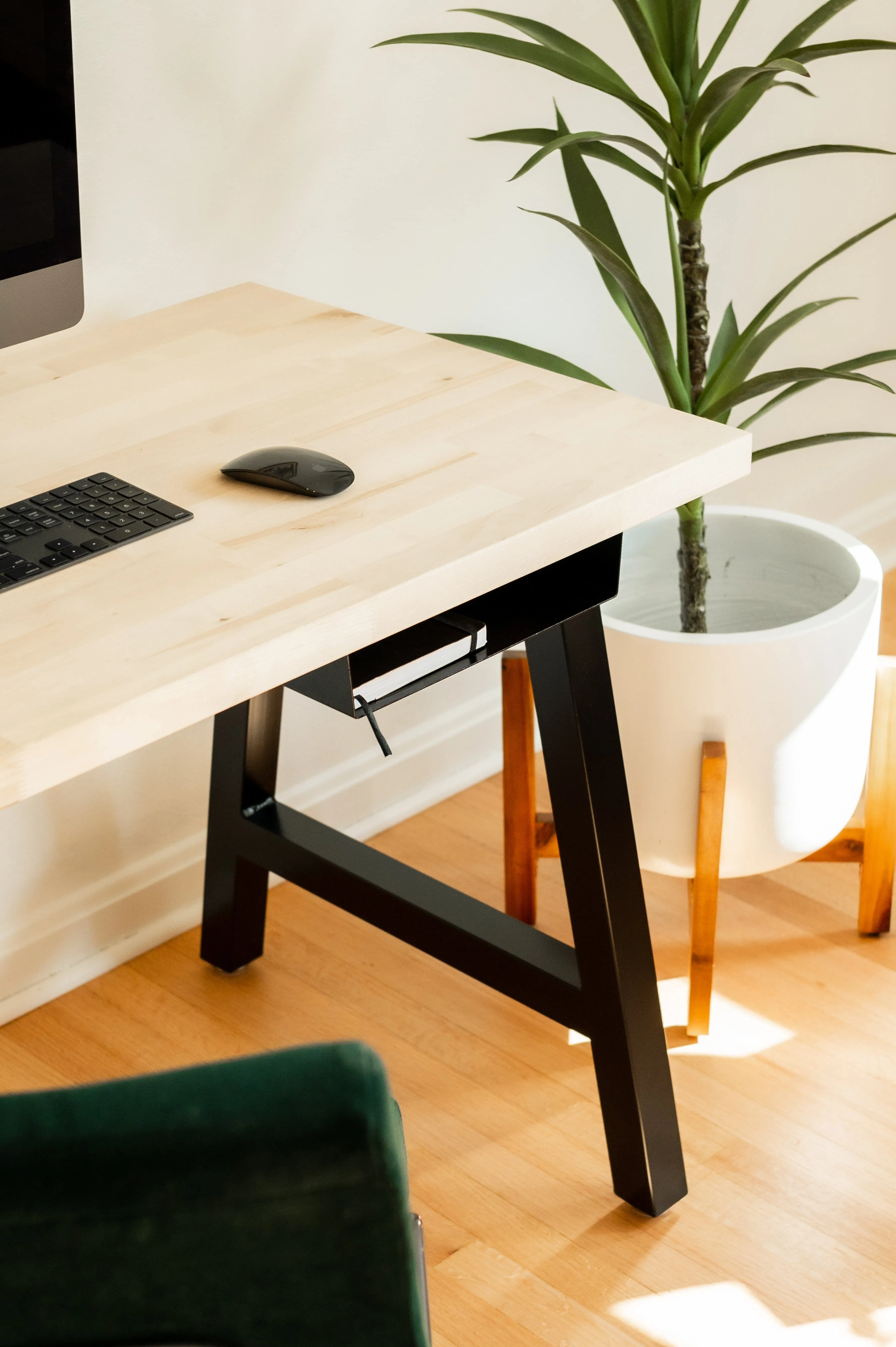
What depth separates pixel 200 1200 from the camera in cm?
55

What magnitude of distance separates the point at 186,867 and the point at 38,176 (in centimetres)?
102

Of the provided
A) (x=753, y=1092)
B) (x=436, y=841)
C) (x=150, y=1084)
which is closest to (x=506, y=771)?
(x=436, y=841)

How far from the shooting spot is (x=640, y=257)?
215cm

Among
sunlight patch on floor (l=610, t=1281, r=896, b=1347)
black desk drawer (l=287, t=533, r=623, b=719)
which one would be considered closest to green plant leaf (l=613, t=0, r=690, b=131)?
black desk drawer (l=287, t=533, r=623, b=719)

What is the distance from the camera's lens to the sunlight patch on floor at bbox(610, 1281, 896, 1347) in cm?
132

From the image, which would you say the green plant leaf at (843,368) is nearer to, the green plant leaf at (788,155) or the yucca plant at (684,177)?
the yucca plant at (684,177)

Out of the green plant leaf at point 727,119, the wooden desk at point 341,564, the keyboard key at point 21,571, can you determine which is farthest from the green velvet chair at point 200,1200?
the green plant leaf at point 727,119

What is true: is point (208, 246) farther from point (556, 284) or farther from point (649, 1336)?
point (649, 1336)

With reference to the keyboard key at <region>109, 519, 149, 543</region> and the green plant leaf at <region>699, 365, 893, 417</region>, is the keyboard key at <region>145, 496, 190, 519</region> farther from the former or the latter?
the green plant leaf at <region>699, 365, 893, 417</region>

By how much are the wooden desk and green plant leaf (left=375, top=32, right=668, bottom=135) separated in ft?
0.92

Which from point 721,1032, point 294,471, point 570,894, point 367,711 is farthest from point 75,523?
point 721,1032

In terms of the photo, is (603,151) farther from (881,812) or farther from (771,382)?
(881,812)

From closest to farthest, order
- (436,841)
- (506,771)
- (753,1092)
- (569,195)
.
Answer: (753,1092)
(506,771)
(569,195)
(436,841)

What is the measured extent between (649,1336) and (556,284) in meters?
1.36
